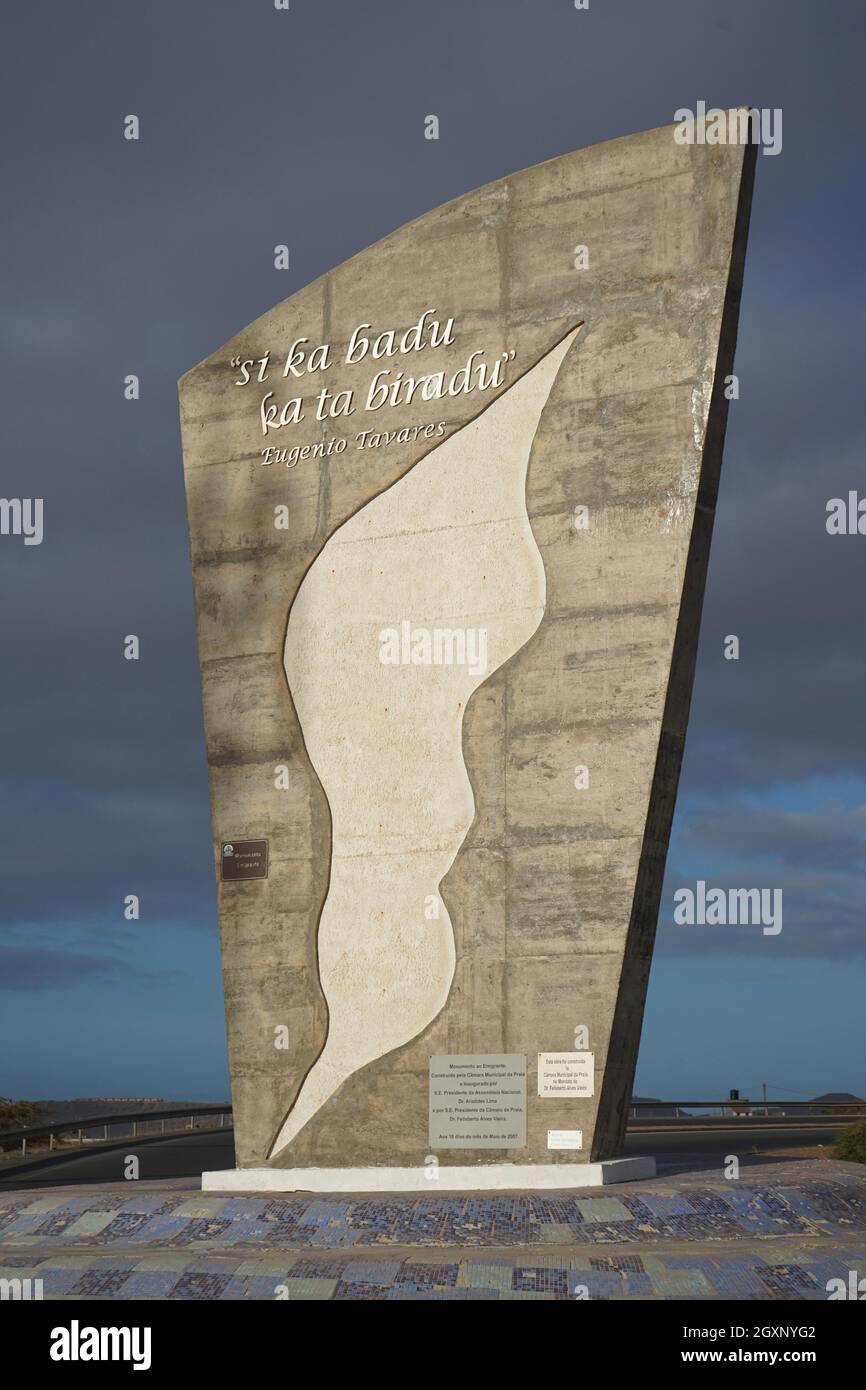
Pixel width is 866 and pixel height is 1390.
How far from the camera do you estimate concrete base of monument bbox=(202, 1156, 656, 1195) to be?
48.3 ft

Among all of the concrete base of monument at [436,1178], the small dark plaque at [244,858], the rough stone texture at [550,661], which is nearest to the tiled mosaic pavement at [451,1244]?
the concrete base of monument at [436,1178]

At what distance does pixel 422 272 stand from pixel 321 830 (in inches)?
230

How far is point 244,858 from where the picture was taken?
17.1 metres

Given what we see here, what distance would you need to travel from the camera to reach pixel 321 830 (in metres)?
16.7

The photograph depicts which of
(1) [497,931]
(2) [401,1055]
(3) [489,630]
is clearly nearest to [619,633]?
(3) [489,630]

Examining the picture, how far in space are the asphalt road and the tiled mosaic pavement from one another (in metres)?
7.95

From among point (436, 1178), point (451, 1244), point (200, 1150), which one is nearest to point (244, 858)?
point (436, 1178)

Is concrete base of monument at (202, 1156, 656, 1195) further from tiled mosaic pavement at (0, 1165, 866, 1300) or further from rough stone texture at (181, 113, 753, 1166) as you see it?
tiled mosaic pavement at (0, 1165, 866, 1300)

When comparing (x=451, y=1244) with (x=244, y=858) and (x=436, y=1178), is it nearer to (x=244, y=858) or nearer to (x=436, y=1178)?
(x=436, y=1178)

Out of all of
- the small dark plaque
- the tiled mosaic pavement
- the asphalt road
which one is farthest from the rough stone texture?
the asphalt road

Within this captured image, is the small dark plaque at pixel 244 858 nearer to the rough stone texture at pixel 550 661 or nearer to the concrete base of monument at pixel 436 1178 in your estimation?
the rough stone texture at pixel 550 661

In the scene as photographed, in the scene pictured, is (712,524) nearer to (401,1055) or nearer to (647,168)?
(647,168)

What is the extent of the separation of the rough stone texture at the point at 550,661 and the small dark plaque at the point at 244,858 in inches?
4.8

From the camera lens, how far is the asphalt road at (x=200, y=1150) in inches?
997
